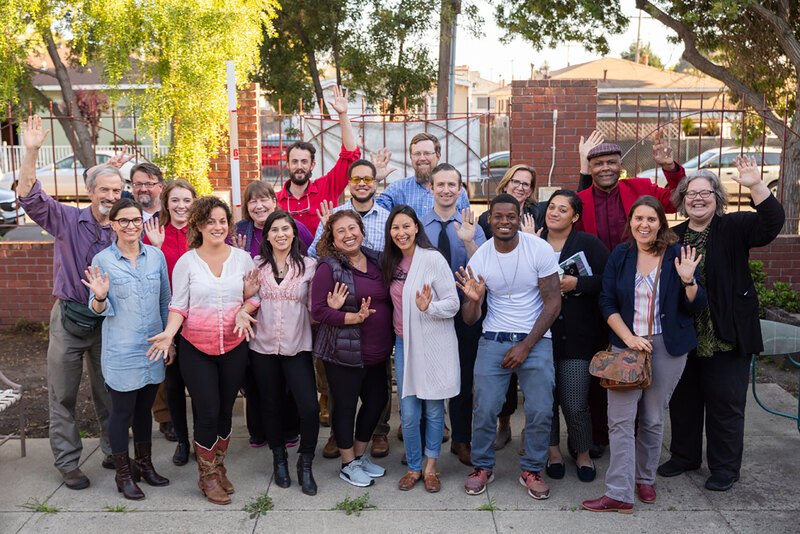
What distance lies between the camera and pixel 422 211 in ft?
17.7

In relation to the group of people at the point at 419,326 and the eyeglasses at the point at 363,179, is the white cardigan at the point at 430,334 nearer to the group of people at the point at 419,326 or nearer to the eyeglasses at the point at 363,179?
the group of people at the point at 419,326

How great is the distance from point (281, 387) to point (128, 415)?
91 cm

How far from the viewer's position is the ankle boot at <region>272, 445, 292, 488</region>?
479cm

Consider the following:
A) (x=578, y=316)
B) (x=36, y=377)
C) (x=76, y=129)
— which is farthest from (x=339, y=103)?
(x=76, y=129)

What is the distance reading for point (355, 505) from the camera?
4480mm

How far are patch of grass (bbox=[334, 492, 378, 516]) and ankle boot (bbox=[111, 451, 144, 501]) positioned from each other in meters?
1.21

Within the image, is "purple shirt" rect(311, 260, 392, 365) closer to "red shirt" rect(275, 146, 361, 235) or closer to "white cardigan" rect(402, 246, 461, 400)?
"white cardigan" rect(402, 246, 461, 400)

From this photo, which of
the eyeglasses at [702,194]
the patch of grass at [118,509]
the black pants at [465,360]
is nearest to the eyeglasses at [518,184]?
the black pants at [465,360]

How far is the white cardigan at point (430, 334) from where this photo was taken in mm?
4547

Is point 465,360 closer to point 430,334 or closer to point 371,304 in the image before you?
point 430,334

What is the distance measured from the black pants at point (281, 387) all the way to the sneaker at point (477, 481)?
976 mm

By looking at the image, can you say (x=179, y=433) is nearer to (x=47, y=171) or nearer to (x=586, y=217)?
Result: (x=586, y=217)

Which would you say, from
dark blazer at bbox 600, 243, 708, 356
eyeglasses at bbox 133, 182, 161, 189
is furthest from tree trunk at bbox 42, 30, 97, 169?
dark blazer at bbox 600, 243, 708, 356

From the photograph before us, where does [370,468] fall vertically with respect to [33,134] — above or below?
below
